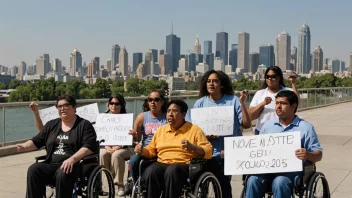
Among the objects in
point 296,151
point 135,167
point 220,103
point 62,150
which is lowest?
point 135,167

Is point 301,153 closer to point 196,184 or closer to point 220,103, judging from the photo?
point 196,184

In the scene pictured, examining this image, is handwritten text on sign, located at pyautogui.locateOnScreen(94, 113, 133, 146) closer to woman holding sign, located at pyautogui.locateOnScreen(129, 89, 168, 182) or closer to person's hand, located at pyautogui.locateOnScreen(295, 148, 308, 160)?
woman holding sign, located at pyautogui.locateOnScreen(129, 89, 168, 182)

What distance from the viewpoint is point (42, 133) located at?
4996 mm

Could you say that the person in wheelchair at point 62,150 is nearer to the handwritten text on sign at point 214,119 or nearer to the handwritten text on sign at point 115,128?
the handwritten text on sign at point 115,128

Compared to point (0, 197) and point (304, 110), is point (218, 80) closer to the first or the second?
point (0, 197)

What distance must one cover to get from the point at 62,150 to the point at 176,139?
46.8 inches

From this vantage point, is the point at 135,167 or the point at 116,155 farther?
the point at 116,155

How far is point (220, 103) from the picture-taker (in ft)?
16.3

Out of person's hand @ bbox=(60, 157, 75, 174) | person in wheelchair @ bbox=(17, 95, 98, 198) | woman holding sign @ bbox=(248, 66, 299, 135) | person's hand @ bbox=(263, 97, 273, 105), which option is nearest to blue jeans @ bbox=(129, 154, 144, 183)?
person in wheelchair @ bbox=(17, 95, 98, 198)

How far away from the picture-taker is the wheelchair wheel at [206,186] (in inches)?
170

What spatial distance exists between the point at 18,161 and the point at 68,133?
400 centimetres

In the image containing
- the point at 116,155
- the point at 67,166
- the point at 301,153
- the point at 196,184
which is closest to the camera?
the point at 301,153

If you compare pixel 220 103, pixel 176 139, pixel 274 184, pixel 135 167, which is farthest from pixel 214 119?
pixel 274 184

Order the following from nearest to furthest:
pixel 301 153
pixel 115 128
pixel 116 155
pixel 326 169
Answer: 1. pixel 301 153
2. pixel 116 155
3. pixel 115 128
4. pixel 326 169
